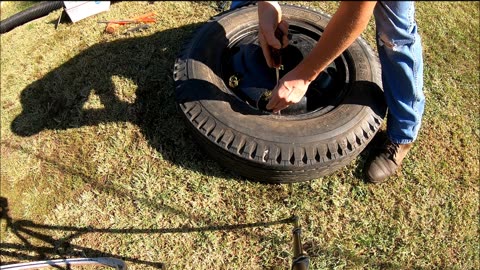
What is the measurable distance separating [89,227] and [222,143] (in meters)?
0.90

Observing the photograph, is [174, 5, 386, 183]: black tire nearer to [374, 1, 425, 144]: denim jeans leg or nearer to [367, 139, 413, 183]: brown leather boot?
[374, 1, 425, 144]: denim jeans leg

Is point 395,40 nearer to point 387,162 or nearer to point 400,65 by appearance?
point 400,65

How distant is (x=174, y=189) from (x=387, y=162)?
1244mm

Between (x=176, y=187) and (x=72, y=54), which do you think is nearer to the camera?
(x=176, y=187)

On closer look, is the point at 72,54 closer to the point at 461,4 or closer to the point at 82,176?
the point at 82,176

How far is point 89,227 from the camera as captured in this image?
222 cm

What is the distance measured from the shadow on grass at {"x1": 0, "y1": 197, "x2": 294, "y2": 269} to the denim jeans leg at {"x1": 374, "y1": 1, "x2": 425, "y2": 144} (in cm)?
80

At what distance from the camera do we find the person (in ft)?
4.67

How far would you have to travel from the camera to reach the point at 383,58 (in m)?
1.97

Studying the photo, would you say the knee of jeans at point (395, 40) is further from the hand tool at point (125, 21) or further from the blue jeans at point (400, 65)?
the hand tool at point (125, 21)

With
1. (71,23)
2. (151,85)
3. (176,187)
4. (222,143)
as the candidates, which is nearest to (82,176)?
(176,187)

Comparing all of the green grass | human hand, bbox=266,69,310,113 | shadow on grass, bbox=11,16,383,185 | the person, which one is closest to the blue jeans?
the person

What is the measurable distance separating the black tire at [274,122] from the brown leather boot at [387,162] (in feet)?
0.85

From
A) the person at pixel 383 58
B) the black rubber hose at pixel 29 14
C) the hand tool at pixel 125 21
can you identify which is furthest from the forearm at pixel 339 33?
the black rubber hose at pixel 29 14
